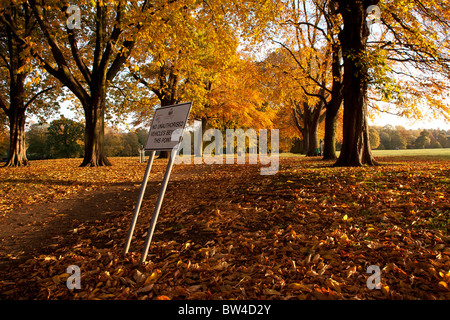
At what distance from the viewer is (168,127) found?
3.38m

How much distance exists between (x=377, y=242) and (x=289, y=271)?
1481mm

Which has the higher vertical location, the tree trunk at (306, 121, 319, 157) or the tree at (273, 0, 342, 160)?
the tree at (273, 0, 342, 160)

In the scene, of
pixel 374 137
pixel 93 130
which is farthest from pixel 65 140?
pixel 374 137

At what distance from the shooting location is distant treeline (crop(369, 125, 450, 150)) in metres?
49.8

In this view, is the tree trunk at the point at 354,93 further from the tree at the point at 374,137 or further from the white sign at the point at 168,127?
the tree at the point at 374,137

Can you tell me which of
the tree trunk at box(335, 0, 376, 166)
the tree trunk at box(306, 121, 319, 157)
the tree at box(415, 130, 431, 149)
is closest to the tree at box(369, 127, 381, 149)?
the tree at box(415, 130, 431, 149)

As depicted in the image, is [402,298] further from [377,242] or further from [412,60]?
[412,60]

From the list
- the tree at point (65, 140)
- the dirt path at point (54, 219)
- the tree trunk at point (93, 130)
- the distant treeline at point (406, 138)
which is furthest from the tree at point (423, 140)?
the tree at point (65, 140)

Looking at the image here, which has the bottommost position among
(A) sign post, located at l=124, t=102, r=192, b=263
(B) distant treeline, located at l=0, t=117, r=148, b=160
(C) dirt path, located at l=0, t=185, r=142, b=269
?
(C) dirt path, located at l=0, t=185, r=142, b=269

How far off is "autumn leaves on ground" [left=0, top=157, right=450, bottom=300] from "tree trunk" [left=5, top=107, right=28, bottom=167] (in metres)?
12.5

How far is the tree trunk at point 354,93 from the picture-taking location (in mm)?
9774

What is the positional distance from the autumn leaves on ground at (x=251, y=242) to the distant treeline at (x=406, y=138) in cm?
4835

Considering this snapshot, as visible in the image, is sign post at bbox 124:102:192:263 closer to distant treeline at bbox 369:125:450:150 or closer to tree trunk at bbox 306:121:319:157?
tree trunk at bbox 306:121:319:157

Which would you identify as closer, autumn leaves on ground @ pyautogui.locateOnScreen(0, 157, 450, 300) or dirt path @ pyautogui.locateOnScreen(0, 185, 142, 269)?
autumn leaves on ground @ pyautogui.locateOnScreen(0, 157, 450, 300)
